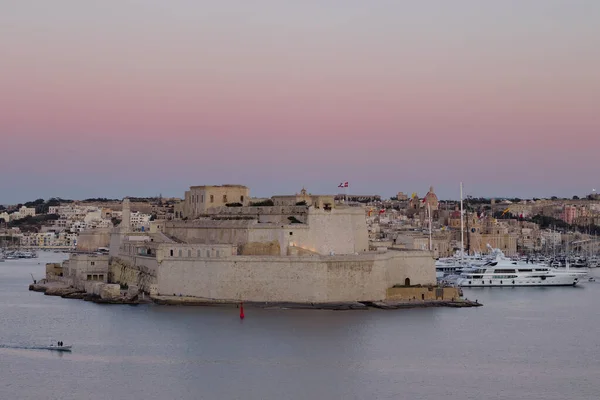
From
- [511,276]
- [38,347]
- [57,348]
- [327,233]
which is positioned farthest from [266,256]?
[511,276]

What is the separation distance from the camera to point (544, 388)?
16438mm

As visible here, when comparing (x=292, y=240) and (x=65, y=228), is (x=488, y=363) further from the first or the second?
(x=65, y=228)

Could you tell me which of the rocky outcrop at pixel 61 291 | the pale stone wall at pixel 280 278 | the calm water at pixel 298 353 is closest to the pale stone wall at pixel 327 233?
the pale stone wall at pixel 280 278

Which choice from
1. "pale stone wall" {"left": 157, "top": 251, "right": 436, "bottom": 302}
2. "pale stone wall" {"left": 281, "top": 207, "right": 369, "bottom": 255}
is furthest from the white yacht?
"pale stone wall" {"left": 157, "top": 251, "right": 436, "bottom": 302}

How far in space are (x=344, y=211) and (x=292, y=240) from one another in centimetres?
176

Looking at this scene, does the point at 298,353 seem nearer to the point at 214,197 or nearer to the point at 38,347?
the point at 38,347

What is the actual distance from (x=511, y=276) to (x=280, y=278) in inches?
467

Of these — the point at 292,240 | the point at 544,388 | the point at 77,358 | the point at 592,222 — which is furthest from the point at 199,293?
the point at 592,222

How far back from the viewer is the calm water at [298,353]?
16.3 metres

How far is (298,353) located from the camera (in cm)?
1916

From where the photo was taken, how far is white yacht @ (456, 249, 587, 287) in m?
33.8

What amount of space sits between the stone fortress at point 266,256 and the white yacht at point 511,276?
19.7 ft

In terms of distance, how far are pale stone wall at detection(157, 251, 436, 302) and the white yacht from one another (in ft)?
27.6

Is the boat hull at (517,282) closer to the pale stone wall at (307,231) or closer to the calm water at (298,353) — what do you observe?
the pale stone wall at (307,231)
